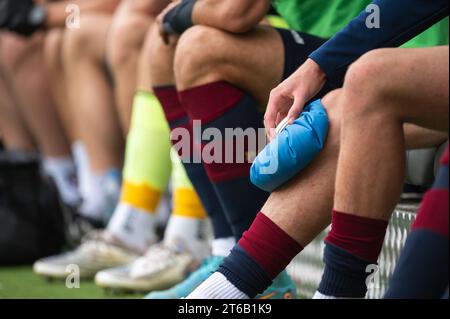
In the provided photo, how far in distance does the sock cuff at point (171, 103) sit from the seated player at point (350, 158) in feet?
2.09

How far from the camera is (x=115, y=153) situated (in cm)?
327

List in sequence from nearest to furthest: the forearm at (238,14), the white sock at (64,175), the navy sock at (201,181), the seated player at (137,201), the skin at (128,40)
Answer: the forearm at (238,14) < the navy sock at (201,181) < the seated player at (137,201) < the skin at (128,40) < the white sock at (64,175)

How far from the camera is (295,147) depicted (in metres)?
1.34

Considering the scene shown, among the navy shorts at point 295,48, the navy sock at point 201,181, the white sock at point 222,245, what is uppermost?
the navy shorts at point 295,48

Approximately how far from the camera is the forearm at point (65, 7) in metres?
3.32

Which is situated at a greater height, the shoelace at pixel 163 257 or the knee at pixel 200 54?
the knee at pixel 200 54

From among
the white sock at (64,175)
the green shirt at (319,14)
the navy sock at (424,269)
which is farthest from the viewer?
the white sock at (64,175)

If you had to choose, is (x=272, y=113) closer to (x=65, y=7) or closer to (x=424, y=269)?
(x=424, y=269)

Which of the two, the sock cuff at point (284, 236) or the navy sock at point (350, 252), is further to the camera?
the sock cuff at point (284, 236)

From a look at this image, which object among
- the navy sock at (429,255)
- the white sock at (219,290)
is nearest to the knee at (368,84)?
the navy sock at (429,255)

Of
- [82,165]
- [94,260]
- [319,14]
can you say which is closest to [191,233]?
[94,260]

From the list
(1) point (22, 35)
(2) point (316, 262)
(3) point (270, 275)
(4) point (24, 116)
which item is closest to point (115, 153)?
(1) point (22, 35)

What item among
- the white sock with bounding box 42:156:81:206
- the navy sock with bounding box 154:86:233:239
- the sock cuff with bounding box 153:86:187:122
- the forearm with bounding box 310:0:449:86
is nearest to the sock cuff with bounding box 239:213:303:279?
the forearm with bounding box 310:0:449:86

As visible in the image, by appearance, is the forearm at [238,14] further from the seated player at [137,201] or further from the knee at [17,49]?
the knee at [17,49]
